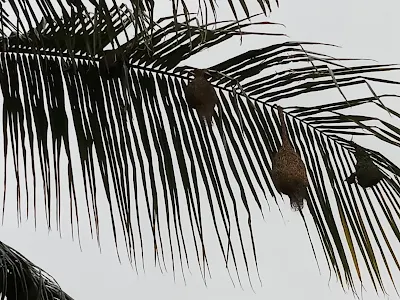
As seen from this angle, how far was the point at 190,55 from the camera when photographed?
122 cm

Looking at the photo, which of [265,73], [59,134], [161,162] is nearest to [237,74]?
[265,73]

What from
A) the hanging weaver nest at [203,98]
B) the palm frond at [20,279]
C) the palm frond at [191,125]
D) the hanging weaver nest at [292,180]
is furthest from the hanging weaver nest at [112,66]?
the palm frond at [20,279]

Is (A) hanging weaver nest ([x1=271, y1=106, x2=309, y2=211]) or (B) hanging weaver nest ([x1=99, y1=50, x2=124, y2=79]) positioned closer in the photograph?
(A) hanging weaver nest ([x1=271, y1=106, x2=309, y2=211])

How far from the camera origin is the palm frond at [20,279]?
5.00ft

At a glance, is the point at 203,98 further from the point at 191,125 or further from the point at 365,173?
the point at 365,173

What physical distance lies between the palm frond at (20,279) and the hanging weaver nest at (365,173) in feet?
2.42

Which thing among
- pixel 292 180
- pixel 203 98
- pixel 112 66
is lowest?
pixel 292 180

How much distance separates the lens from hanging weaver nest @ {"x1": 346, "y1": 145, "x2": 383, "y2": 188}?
112cm

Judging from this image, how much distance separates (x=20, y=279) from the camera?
5.09 feet

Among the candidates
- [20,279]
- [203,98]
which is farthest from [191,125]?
[20,279]

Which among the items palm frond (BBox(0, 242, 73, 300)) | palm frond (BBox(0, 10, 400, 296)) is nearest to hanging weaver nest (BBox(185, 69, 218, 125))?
palm frond (BBox(0, 10, 400, 296))

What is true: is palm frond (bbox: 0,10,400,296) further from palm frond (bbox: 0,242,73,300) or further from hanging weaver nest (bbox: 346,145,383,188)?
palm frond (bbox: 0,242,73,300)

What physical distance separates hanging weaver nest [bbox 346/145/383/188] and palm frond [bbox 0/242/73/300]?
74cm

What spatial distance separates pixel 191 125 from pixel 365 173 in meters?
0.29
